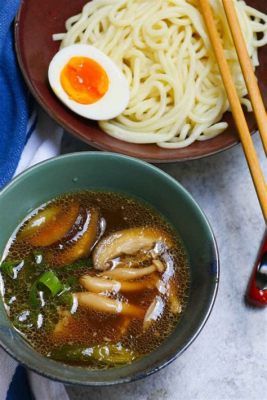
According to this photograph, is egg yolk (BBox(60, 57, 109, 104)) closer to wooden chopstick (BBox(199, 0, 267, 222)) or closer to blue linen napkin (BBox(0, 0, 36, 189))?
blue linen napkin (BBox(0, 0, 36, 189))

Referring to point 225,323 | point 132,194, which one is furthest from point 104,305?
point 225,323

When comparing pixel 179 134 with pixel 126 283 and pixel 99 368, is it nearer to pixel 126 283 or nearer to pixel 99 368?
pixel 126 283

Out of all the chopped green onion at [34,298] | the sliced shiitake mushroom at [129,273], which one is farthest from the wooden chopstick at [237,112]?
the chopped green onion at [34,298]

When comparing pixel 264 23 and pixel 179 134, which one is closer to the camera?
Result: pixel 179 134

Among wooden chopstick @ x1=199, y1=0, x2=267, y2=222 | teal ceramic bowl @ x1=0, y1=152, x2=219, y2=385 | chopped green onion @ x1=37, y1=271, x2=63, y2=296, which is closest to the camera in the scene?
teal ceramic bowl @ x1=0, y1=152, x2=219, y2=385

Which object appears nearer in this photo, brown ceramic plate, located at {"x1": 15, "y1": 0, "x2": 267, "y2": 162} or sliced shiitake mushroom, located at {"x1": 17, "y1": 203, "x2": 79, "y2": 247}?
sliced shiitake mushroom, located at {"x1": 17, "y1": 203, "x2": 79, "y2": 247}

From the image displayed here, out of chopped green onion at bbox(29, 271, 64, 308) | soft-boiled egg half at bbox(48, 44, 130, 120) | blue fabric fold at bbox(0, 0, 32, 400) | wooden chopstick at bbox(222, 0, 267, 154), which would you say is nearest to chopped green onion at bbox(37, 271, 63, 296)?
chopped green onion at bbox(29, 271, 64, 308)

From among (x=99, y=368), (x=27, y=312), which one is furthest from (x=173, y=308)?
(x=27, y=312)
